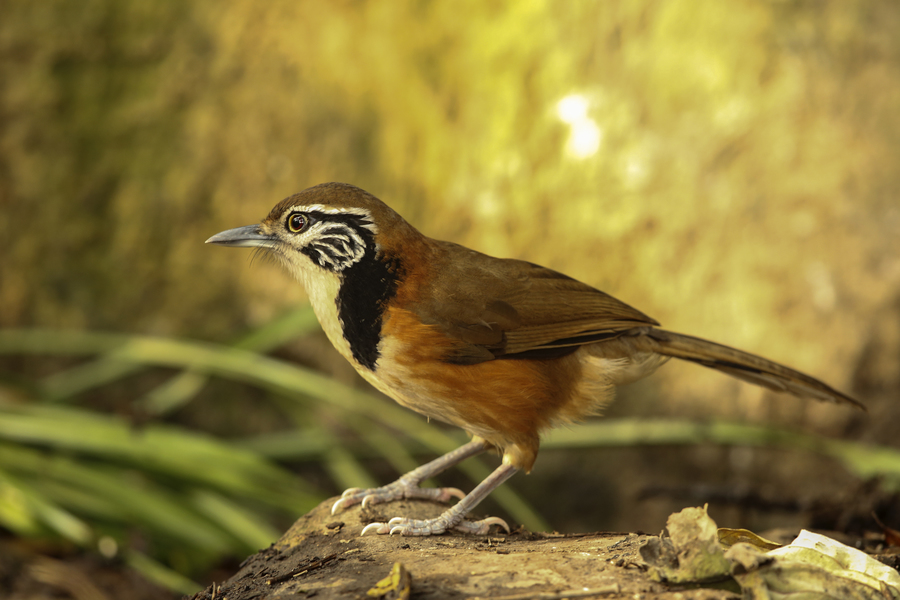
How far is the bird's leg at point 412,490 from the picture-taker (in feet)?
10.8

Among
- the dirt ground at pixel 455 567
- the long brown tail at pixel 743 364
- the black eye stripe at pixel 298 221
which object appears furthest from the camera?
the long brown tail at pixel 743 364

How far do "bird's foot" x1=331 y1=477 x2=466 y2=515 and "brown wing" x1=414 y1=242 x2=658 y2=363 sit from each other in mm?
663

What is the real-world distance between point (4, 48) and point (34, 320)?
195cm

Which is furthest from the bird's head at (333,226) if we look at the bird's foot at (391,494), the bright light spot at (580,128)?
the bright light spot at (580,128)

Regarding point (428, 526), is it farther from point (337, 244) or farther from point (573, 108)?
point (573, 108)

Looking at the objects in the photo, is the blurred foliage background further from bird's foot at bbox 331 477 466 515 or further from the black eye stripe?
Result: the black eye stripe

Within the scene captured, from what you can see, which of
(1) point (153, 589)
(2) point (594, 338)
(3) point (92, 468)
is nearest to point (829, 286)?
(2) point (594, 338)

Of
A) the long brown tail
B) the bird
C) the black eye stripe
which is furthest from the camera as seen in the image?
the long brown tail

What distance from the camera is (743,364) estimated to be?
11.8ft

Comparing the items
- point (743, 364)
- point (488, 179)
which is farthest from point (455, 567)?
point (488, 179)

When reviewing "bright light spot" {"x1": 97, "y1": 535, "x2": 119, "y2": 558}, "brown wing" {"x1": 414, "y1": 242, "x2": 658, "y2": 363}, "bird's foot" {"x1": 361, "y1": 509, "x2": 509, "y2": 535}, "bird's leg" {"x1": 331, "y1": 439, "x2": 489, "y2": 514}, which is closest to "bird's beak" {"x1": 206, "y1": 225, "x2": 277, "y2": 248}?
"brown wing" {"x1": 414, "y1": 242, "x2": 658, "y2": 363}

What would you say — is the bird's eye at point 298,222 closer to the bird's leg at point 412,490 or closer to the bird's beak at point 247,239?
the bird's beak at point 247,239

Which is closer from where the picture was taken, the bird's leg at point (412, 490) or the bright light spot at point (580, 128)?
the bird's leg at point (412, 490)

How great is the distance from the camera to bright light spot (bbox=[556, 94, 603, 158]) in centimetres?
535
